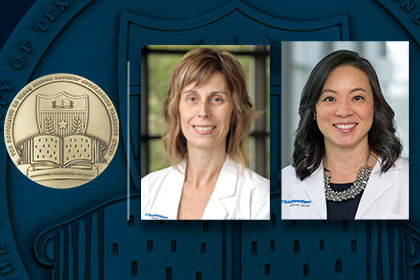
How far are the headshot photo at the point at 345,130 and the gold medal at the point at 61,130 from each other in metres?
1.20

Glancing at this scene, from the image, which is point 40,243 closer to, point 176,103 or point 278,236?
point 176,103

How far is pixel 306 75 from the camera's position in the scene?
2352mm

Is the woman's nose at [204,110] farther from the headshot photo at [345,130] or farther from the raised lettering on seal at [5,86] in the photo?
the raised lettering on seal at [5,86]

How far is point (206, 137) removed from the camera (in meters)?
2.34

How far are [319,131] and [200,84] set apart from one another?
82 cm

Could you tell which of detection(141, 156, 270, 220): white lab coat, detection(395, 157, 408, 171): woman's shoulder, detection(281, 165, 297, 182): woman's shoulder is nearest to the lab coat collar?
detection(141, 156, 270, 220): white lab coat

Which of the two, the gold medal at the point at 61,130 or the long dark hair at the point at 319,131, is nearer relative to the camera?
the long dark hair at the point at 319,131

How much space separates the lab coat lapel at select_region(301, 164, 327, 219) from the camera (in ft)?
7.70

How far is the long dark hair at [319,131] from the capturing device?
7.59 ft

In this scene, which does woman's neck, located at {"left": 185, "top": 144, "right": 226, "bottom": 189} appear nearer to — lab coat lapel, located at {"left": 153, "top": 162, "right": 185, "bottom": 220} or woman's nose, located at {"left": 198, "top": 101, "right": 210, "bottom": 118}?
lab coat lapel, located at {"left": 153, "top": 162, "right": 185, "bottom": 220}

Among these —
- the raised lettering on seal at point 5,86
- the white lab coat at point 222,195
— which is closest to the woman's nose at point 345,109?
the white lab coat at point 222,195

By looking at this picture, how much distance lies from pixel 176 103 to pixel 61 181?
0.93 metres

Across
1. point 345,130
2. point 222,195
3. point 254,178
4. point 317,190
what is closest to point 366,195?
point 317,190

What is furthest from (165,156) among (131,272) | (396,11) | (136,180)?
(396,11)
